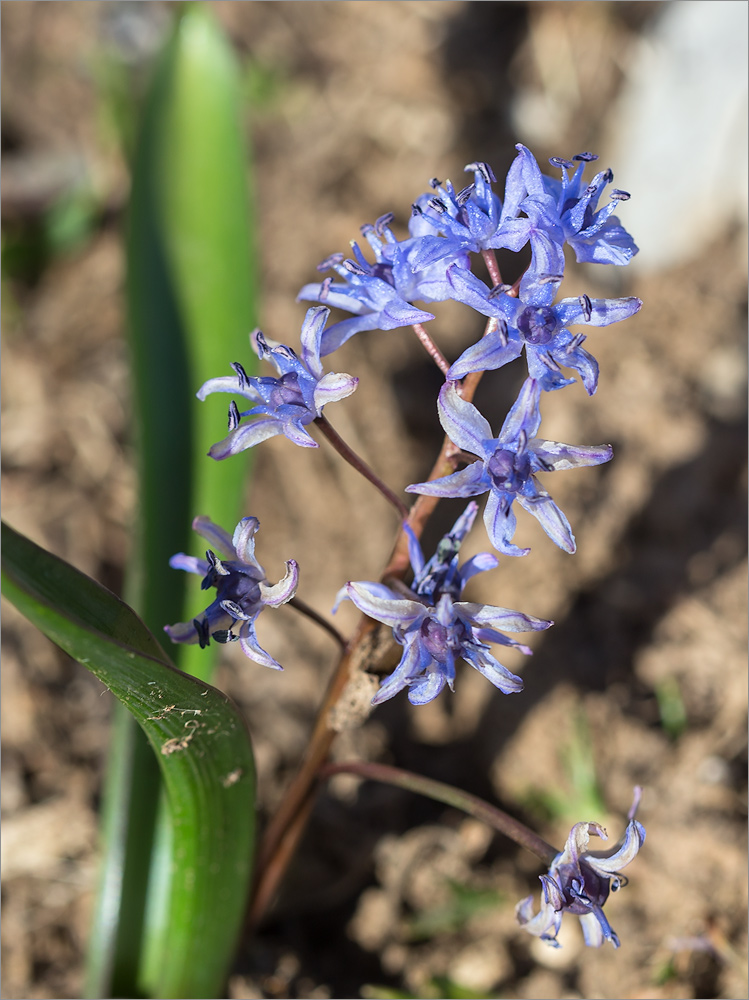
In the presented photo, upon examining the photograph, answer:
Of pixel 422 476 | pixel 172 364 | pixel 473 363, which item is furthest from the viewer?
pixel 422 476

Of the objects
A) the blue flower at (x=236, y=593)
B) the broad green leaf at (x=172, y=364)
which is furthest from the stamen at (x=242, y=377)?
the broad green leaf at (x=172, y=364)

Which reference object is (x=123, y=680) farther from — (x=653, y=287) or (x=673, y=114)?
(x=673, y=114)

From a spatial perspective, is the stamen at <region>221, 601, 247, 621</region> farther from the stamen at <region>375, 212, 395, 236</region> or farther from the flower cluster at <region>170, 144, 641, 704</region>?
the stamen at <region>375, 212, 395, 236</region>

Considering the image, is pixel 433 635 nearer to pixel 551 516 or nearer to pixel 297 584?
pixel 551 516

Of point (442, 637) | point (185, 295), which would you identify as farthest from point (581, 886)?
point (185, 295)

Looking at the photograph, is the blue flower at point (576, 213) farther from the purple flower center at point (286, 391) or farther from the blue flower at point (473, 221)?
the purple flower center at point (286, 391)
